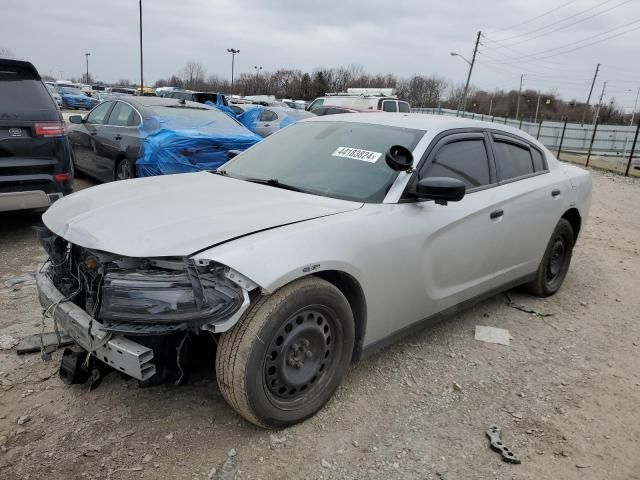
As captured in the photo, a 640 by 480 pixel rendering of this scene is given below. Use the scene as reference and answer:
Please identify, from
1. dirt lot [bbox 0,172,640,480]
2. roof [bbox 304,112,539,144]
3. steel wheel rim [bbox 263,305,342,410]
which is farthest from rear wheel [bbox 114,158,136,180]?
steel wheel rim [bbox 263,305,342,410]

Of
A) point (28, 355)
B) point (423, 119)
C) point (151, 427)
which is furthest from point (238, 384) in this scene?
point (423, 119)

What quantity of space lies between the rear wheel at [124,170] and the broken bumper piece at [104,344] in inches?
189

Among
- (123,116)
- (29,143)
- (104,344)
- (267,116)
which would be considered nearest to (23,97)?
(29,143)

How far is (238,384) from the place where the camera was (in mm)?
2322

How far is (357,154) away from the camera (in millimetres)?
3301

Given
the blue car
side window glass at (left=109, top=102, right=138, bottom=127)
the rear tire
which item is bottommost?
the blue car

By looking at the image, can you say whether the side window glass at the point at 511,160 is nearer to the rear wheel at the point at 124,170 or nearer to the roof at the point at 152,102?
the rear wheel at the point at 124,170

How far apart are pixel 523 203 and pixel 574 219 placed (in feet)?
4.11

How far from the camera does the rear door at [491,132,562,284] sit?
12.7 ft

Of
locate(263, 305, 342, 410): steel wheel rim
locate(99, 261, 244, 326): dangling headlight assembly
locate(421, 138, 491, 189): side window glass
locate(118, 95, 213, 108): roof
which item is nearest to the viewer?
locate(99, 261, 244, 326): dangling headlight assembly

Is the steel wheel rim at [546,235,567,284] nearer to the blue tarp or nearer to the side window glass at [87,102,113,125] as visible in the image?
the blue tarp

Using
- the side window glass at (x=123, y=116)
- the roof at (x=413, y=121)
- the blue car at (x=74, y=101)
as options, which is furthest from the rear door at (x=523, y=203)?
the blue car at (x=74, y=101)

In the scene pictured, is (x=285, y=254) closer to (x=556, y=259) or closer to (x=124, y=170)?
(x=556, y=259)

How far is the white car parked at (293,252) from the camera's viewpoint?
7.36 feet
